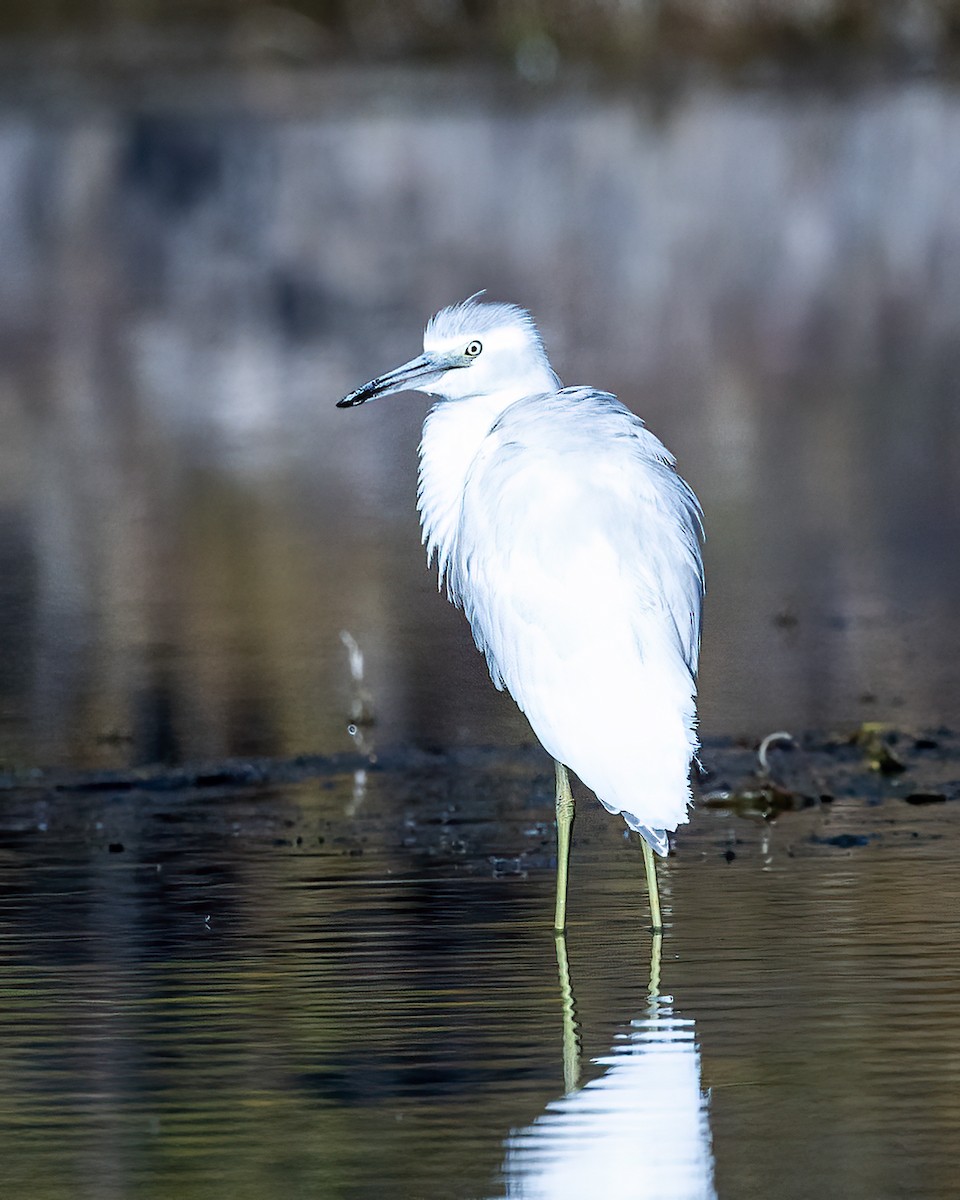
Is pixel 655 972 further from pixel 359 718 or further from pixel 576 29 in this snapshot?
pixel 576 29

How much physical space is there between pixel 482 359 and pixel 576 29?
72.3 ft

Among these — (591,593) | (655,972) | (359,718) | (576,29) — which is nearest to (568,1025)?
(655,972)

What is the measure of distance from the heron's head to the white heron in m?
0.23

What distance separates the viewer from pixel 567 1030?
522 centimetres

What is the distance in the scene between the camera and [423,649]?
1119 cm

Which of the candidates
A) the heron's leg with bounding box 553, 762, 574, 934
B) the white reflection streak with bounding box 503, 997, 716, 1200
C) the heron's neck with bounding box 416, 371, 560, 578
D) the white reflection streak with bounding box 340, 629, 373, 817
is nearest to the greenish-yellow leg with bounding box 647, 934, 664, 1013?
the heron's leg with bounding box 553, 762, 574, 934

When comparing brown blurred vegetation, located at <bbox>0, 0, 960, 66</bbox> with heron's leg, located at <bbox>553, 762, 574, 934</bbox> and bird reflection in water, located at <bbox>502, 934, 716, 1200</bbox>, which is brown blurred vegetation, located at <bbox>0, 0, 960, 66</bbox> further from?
bird reflection in water, located at <bbox>502, 934, 716, 1200</bbox>

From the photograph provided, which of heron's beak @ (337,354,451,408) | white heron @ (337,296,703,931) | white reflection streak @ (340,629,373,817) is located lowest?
white reflection streak @ (340,629,373,817)

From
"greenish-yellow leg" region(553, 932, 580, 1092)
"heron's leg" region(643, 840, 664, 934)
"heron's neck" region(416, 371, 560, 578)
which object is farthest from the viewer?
"heron's neck" region(416, 371, 560, 578)

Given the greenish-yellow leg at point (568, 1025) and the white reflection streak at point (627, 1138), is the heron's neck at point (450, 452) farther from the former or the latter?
the white reflection streak at point (627, 1138)

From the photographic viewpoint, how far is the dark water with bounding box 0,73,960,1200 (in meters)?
4.70

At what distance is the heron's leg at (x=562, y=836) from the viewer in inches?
245

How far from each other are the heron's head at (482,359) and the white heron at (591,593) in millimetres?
230

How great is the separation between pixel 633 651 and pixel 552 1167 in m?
2.31
